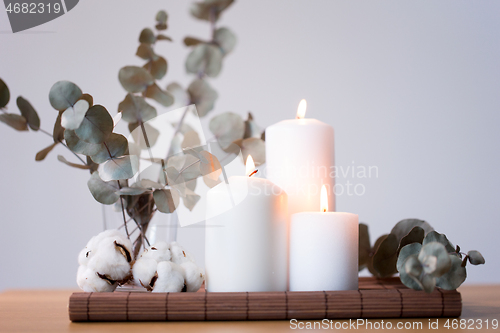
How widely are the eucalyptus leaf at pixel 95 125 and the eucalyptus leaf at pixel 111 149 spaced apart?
2 cm

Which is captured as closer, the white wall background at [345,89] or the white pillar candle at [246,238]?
the white pillar candle at [246,238]

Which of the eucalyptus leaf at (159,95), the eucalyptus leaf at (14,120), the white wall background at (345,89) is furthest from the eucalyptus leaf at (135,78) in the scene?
the white wall background at (345,89)

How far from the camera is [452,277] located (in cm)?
36

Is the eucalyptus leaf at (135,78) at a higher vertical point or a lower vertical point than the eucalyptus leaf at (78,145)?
higher

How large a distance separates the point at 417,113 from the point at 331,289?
2.87ft

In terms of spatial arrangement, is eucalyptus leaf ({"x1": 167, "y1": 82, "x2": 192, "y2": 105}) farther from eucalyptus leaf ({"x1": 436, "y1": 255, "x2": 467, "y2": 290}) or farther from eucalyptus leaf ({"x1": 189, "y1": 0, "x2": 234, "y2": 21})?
eucalyptus leaf ({"x1": 436, "y1": 255, "x2": 467, "y2": 290})

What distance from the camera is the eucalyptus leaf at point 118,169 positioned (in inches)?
16.5

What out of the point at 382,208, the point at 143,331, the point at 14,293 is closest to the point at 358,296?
the point at 143,331

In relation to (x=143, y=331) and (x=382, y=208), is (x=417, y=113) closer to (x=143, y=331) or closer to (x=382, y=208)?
(x=382, y=208)

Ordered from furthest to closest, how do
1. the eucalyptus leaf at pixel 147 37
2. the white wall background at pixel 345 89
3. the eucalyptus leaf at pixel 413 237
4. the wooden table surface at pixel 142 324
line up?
1. the white wall background at pixel 345 89
2. the eucalyptus leaf at pixel 147 37
3. the eucalyptus leaf at pixel 413 237
4. the wooden table surface at pixel 142 324

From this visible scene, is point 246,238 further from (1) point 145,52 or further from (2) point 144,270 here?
(1) point 145,52

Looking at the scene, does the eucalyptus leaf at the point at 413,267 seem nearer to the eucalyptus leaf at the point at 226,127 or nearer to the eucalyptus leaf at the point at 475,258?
the eucalyptus leaf at the point at 475,258

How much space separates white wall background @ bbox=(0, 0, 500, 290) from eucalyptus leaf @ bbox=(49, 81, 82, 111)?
0.73 metres

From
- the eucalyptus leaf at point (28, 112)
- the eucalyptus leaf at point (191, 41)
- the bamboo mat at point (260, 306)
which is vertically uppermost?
the eucalyptus leaf at point (191, 41)
